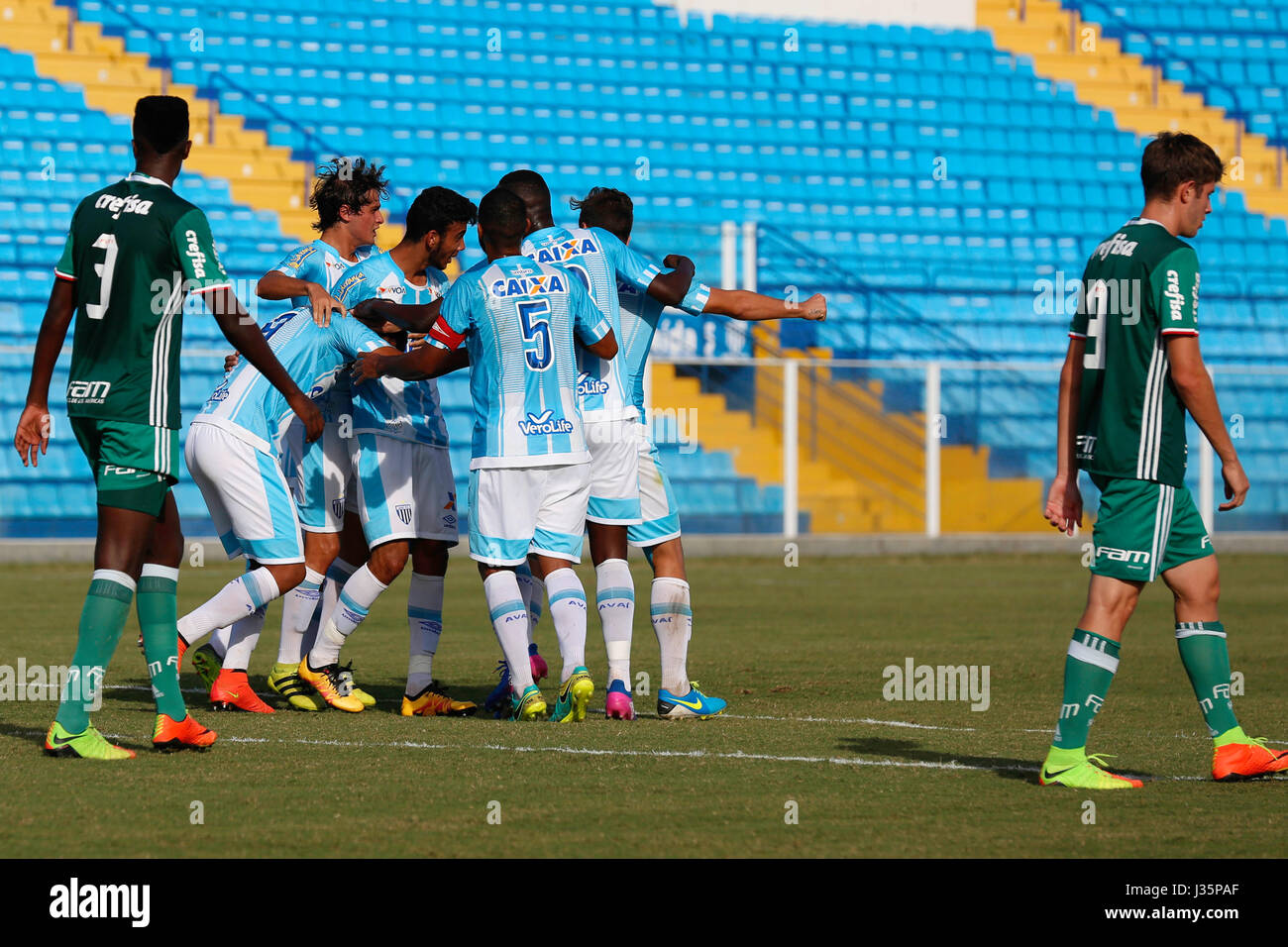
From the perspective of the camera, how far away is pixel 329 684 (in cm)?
703

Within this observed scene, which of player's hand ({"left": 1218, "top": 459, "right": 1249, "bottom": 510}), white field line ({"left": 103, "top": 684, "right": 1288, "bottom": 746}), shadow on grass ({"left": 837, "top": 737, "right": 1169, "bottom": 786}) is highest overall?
player's hand ({"left": 1218, "top": 459, "right": 1249, "bottom": 510})

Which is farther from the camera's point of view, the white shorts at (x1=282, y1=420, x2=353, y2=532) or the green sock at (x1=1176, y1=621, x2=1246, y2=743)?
the white shorts at (x1=282, y1=420, x2=353, y2=532)

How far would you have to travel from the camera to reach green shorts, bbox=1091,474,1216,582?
5.12 meters

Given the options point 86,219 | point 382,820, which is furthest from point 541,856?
point 86,219

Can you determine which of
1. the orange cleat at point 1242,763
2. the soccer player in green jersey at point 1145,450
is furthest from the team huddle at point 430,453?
the orange cleat at point 1242,763

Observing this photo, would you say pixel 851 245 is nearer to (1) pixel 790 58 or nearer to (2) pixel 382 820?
→ (1) pixel 790 58

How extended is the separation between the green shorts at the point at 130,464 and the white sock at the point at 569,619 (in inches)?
67.7

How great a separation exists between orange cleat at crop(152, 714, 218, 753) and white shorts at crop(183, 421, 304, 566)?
4.21ft

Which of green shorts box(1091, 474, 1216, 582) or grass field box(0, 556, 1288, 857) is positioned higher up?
green shorts box(1091, 474, 1216, 582)

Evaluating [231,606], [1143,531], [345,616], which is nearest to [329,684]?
[345,616]

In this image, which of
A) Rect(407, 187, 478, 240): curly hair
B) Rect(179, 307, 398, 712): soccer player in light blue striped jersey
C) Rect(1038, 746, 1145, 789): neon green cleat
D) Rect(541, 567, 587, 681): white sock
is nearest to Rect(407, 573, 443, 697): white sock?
Rect(179, 307, 398, 712): soccer player in light blue striped jersey

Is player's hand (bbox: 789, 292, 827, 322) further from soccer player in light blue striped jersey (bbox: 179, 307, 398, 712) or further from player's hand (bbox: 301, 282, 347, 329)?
player's hand (bbox: 301, 282, 347, 329)
